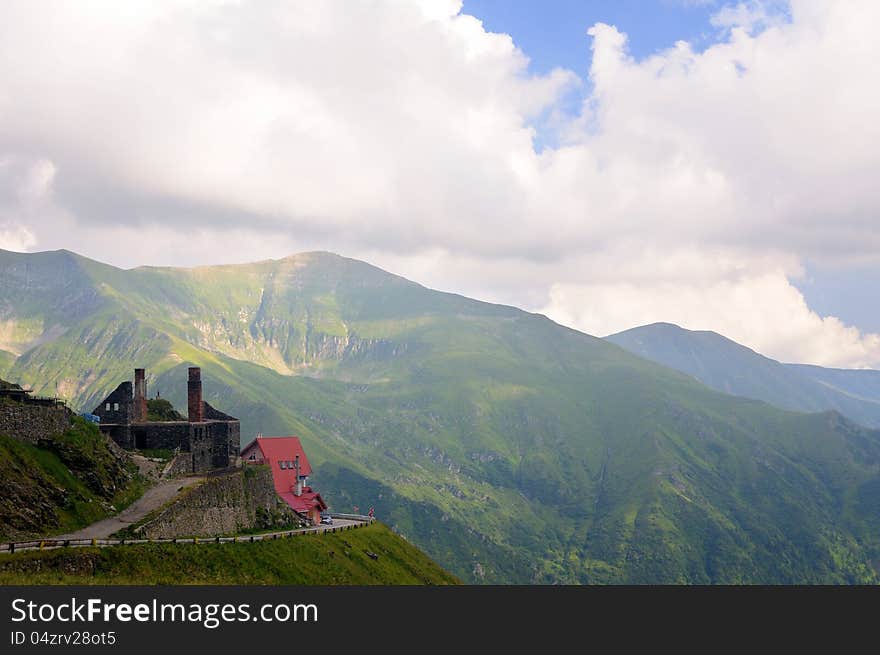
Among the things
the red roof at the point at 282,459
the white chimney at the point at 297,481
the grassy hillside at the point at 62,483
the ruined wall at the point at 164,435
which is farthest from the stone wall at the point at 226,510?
the red roof at the point at 282,459

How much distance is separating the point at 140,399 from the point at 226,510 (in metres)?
23.1

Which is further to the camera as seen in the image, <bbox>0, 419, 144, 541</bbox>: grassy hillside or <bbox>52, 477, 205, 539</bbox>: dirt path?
<bbox>52, 477, 205, 539</bbox>: dirt path

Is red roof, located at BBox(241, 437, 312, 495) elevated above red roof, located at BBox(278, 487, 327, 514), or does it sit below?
above

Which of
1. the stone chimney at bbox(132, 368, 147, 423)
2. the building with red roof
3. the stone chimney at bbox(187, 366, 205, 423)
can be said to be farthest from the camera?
the building with red roof

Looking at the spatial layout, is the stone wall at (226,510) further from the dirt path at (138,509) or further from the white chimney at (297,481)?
the white chimney at (297,481)

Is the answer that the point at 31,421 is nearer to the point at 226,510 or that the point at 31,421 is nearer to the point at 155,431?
the point at 226,510

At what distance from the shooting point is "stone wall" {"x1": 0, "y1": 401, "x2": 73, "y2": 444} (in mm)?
80562

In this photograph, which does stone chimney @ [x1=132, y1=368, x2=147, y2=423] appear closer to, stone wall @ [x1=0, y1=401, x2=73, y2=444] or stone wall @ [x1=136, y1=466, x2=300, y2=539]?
stone wall @ [x1=136, y1=466, x2=300, y2=539]

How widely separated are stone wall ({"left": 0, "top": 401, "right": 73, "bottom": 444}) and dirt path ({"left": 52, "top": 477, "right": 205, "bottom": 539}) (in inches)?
415

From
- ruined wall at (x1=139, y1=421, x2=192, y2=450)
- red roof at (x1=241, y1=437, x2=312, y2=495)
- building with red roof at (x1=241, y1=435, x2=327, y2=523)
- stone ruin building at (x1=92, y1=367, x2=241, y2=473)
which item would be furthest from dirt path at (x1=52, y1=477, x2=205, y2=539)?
red roof at (x1=241, y1=437, x2=312, y2=495)

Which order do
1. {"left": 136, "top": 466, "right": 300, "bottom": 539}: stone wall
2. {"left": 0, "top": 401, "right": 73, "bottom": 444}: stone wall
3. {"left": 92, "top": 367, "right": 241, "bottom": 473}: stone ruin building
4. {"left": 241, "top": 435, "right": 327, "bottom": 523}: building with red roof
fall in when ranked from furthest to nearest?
1. {"left": 241, "top": 435, "right": 327, "bottom": 523}: building with red roof
2. {"left": 92, "top": 367, "right": 241, "bottom": 473}: stone ruin building
3. {"left": 136, "top": 466, "right": 300, "bottom": 539}: stone wall
4. {"left": 0, "top": 401, "right": 73, "bottom": 444}: stone wall
